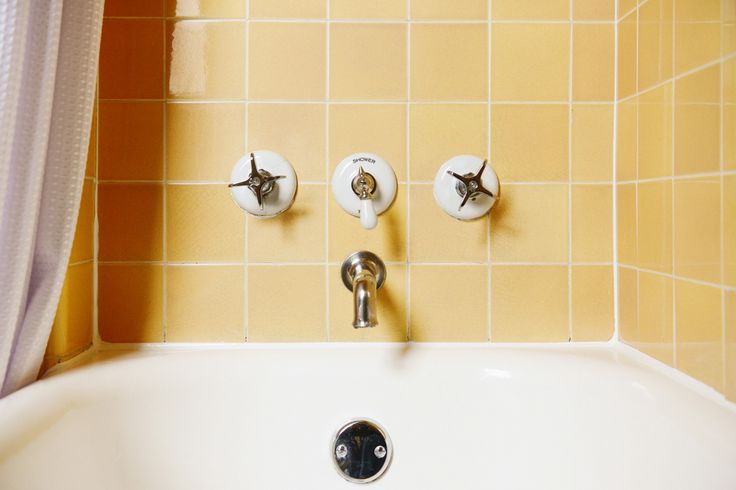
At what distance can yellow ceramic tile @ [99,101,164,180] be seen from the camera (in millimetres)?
866

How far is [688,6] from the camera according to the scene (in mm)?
665

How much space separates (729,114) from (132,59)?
939 mm

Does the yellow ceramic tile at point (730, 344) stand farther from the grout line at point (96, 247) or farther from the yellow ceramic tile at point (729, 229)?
the grout line at point (96, 247)

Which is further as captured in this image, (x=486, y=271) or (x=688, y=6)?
(x=486, y=271)

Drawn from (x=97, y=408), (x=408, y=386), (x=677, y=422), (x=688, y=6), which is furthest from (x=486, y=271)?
(x=97, y=408)

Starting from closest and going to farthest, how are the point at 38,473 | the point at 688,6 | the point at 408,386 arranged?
the point at 38,473
the point at 688,6
the point at 408,386

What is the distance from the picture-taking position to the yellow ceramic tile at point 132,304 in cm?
87

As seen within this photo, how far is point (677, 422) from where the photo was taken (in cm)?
59

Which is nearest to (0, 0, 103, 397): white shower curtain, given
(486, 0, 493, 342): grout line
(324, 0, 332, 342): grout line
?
(324, 0, 332, 342): grout line

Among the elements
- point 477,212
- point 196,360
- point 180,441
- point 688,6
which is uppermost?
point 688,6

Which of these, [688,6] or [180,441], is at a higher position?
[688,6]

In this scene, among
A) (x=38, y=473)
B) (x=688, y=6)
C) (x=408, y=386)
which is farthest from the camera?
(x=408, y=386)

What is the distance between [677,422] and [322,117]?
2.32 feet

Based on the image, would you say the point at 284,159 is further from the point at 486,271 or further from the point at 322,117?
the point at 486,271
